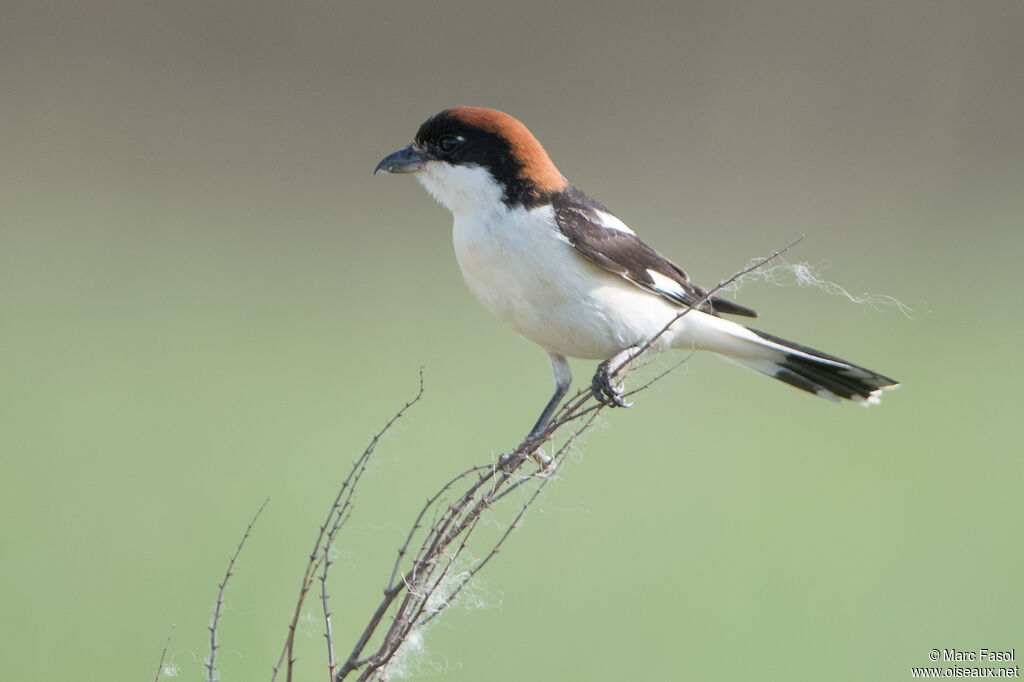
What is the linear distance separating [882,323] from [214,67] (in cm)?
565

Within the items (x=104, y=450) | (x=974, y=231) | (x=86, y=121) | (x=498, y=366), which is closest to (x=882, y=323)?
(x=974, y=231)

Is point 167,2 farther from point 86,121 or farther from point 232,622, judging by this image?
point 232,622

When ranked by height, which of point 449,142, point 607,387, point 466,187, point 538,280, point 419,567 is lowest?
point 419,567

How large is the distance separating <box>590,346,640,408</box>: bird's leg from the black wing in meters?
0.26

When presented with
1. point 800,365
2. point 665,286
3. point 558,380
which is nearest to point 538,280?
point 665,286

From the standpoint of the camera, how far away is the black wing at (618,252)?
2.79m

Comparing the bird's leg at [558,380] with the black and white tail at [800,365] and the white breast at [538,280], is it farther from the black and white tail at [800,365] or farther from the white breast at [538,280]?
the black and white tail at [800,365]

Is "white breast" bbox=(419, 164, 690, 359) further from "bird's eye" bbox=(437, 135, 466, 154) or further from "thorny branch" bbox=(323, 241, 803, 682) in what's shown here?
"thorny branch" bbox=(323, 241, 803, 682)

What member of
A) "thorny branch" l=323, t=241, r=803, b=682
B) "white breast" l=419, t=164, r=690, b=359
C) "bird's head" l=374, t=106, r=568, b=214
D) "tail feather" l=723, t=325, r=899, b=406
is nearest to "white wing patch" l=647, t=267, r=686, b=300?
"white breast" l=419, t=164, r=690, b=359

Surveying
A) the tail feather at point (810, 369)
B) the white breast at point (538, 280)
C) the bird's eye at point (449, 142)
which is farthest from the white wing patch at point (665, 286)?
the bird's eye at point (449, 142)

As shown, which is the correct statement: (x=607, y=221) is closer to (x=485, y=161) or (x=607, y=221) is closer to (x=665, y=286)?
(x=665, y=286)

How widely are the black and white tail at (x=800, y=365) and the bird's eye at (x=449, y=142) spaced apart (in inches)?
33.7

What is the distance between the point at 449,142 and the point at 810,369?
1.19m

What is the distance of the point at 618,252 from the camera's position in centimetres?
287
